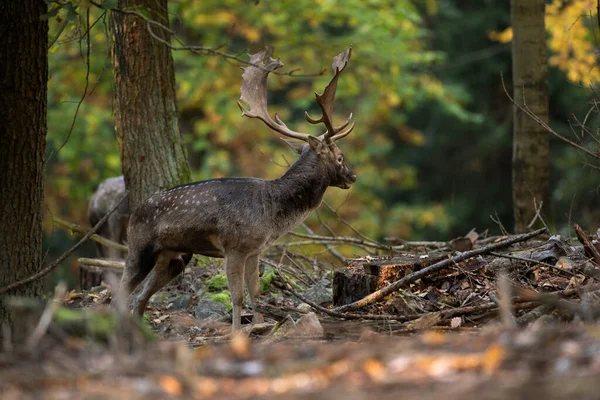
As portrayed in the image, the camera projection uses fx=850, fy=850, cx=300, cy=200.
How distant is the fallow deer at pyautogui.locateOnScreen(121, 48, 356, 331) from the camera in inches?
323

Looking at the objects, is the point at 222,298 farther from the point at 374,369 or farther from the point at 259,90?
the point at 374,369

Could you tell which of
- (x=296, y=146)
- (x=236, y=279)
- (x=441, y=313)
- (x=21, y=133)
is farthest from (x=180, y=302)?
(x=441, y=313)

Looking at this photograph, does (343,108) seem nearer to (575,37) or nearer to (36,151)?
(575,37)

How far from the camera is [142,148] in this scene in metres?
9.62

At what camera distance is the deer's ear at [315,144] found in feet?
28.8

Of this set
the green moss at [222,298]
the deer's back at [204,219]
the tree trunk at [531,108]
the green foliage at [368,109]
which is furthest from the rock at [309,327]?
the green foliage at [368,109]

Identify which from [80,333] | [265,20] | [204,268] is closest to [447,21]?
[265,20]

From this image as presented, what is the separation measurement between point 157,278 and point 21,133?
2.29 metres

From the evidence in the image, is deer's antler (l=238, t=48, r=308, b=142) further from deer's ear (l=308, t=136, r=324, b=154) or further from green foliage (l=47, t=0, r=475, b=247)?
green foliage (l=47, t=0, r=475, b=247)

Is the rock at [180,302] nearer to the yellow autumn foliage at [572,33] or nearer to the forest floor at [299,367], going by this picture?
the forest floor at [299,367]

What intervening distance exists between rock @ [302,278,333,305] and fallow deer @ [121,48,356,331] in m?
0.61

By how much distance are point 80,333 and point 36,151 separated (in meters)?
2.28

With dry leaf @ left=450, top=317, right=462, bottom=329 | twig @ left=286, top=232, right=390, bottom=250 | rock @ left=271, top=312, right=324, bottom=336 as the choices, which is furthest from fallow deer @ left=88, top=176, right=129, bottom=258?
dry leaf @ left=450, top=317, right=462, bottom=329

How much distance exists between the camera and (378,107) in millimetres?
22875
